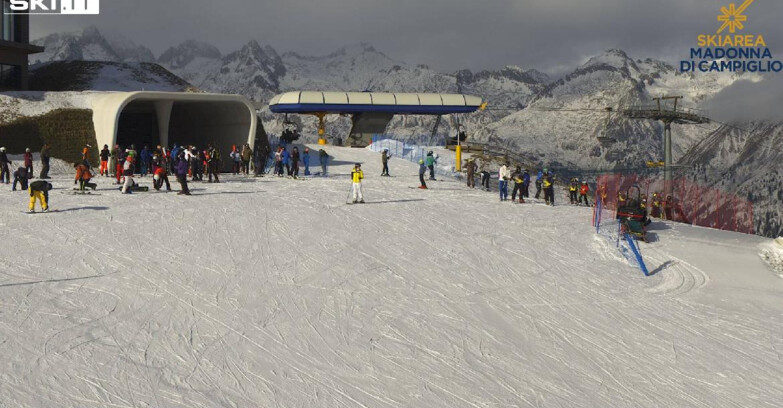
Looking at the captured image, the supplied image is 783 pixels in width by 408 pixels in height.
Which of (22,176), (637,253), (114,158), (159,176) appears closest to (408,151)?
(114,158)

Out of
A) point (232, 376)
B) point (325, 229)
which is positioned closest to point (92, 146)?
point (325, 229)

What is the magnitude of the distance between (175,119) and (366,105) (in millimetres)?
15139

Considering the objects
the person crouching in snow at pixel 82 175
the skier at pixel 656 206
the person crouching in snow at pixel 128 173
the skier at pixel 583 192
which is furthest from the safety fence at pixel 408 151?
the person crouching in snow at pixel 82 175

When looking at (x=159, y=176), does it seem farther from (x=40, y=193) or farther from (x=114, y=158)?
(x=114, y=158)

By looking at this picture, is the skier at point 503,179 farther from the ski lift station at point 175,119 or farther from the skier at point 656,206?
the ski lift station at point 175,119

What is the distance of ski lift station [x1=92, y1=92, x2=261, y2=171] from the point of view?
31.8 meters

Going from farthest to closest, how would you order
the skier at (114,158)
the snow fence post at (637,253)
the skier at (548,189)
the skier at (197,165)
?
the skier at (114,158) < the skier at (197,165) < the skier at (548,189) < the snow fence post at (637,253)

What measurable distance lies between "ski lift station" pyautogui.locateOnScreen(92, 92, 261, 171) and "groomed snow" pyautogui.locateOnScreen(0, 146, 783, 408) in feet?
33.5

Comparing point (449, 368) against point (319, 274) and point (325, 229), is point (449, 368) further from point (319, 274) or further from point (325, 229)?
point (325, 229)

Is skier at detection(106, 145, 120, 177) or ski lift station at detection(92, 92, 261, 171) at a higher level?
ski lift station at detection(92, 92, 261, 171)

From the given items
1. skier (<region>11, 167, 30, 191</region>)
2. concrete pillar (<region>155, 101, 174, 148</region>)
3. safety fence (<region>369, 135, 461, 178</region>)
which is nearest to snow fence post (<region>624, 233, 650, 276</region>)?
skier (<region>11, 167, 30, 191</region>)

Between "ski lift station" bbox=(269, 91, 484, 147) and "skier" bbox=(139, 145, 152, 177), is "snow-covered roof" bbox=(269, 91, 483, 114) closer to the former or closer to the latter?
"ski lift station" bbox=(269, 91, 484, 147)

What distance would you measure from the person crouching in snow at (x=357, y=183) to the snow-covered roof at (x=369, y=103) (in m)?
28.1

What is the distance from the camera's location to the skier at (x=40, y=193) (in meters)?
19.5
